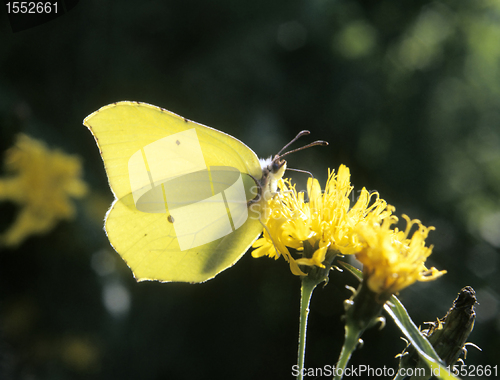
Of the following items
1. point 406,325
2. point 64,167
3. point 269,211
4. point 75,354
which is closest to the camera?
→ point 406,325

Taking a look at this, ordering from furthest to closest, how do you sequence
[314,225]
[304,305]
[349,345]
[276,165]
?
[276,165], [314,225], [304,305], [349,345]

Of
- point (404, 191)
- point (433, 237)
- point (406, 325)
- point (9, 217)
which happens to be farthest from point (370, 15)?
point (9, 217)

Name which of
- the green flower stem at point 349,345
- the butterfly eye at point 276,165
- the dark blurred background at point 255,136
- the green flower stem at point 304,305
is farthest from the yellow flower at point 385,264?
the dark blurred background at point 255,136

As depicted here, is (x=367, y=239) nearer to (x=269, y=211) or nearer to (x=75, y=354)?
(x=269, y=211)

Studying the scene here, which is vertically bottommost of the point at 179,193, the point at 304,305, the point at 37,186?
the point at 37,186

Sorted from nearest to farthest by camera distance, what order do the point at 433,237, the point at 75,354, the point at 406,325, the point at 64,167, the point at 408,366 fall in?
the point at 406,325
the point at 408,366
the point at 75,354
the point at 433,237
the point at 64,167

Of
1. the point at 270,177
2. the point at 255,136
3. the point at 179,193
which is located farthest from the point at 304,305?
the point at 255,136

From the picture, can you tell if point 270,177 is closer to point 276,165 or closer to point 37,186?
point 276,165
